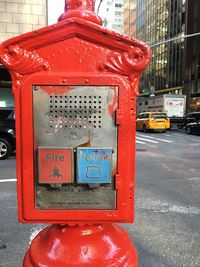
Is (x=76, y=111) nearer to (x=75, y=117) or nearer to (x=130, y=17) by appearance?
(x=75, y=117)

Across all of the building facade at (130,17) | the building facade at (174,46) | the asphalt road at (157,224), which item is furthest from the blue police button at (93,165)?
the building facade at (130,17)

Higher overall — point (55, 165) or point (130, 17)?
point (130, 17)

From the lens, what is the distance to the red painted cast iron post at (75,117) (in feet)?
4.79

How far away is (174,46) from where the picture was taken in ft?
169

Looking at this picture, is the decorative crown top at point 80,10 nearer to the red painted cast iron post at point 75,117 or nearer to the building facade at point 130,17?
the red painted cast iron post at point 75,117

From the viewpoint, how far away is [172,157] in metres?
10.3

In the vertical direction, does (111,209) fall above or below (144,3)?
below

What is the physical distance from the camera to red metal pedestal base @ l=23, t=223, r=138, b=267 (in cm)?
160

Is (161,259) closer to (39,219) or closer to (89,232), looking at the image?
(89,232)

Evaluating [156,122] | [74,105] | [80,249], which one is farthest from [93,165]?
[156,122]

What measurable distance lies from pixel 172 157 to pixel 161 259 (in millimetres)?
7418

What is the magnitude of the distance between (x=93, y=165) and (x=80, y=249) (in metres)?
0.51

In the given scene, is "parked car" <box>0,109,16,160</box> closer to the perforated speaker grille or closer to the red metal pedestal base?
the red metal pedestal base

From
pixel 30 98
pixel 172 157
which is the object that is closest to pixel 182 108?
pixel 172 157
